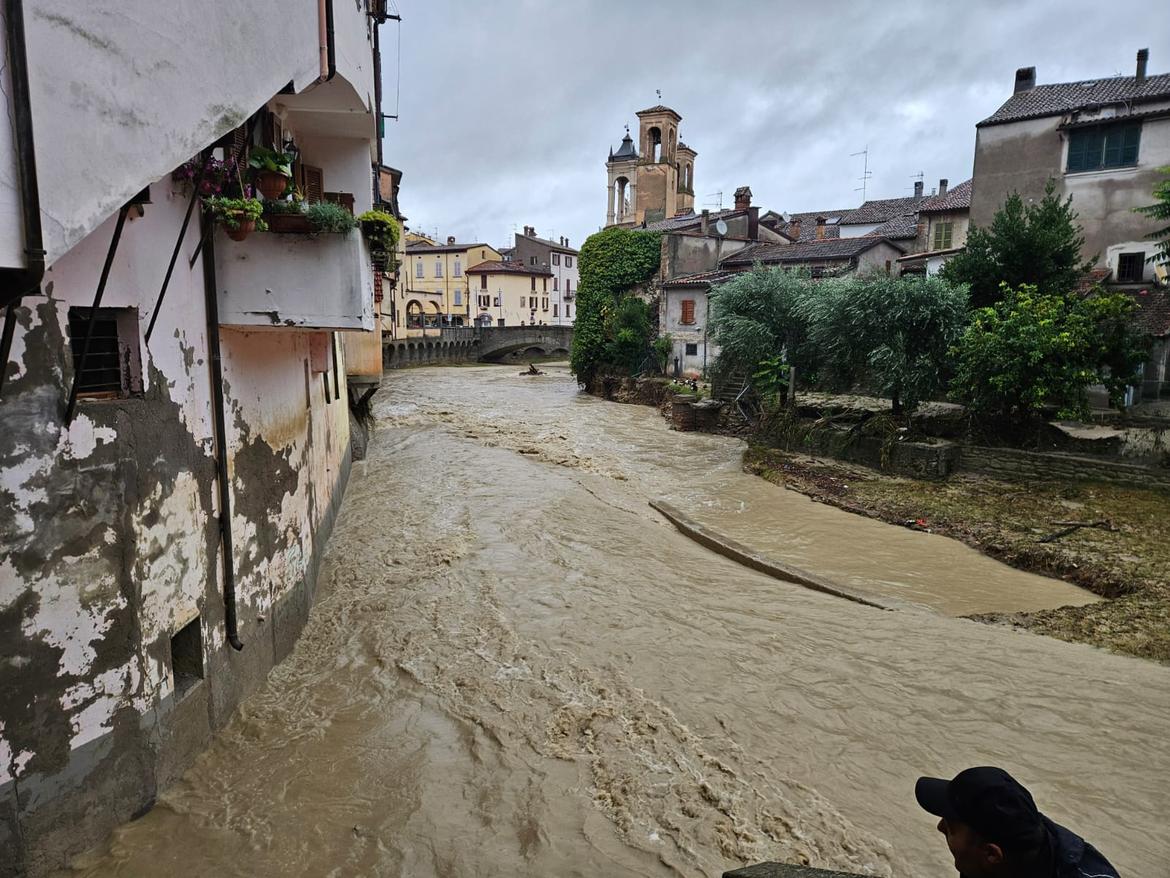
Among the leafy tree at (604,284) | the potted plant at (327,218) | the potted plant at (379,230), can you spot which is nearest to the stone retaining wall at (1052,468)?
the potted plant at (379,230)

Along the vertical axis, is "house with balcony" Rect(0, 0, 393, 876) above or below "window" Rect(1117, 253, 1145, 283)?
below

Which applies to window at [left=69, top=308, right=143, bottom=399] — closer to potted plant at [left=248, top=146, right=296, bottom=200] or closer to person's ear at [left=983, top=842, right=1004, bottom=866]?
potted plant at [left=248, top=146, right=296, bottom=200]

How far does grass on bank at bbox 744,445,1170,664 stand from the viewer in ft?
32.6

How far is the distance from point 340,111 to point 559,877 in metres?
8.78

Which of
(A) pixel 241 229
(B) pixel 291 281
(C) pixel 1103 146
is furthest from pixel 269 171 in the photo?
(C) pixel 1103 146

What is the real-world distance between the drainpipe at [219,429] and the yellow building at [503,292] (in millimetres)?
67569

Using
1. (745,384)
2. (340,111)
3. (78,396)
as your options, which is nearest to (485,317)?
(745,384)

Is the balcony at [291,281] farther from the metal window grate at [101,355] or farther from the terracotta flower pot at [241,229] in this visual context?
the metal window grate at [101,355]

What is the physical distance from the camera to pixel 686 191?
228ft

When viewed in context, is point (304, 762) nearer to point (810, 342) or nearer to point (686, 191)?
point (810, 342)

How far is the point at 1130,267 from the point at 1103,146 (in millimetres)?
A: 3962

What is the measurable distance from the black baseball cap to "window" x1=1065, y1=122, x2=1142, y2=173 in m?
27.3

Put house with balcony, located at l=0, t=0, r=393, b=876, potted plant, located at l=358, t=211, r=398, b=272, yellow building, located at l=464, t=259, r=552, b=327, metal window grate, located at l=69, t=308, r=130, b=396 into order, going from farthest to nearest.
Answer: yellow building, located at l=464, t=259, r=552, b=327
potted plant, located at l=358, t=211, r=398, b=272
metal window grate, located at l=69, t=308, r=130, b=396
house with balcony, located at l=0, t=0, r=393, b=876

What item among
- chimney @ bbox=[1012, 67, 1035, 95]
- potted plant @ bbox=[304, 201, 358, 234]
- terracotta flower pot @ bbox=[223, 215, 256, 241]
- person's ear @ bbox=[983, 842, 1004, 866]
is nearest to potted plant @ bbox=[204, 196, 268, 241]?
terracotta flower pot @ bbox=[223, 215, 256, 241]
